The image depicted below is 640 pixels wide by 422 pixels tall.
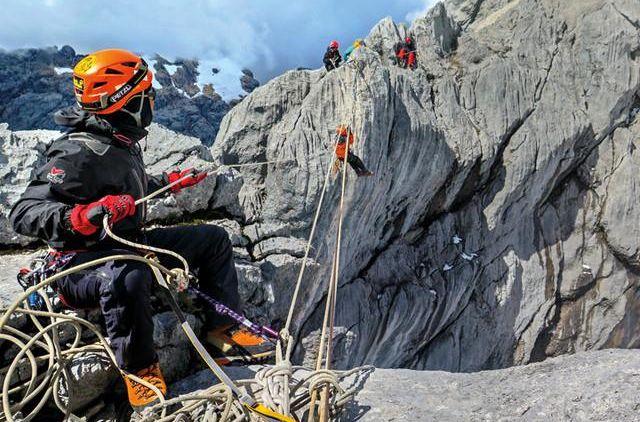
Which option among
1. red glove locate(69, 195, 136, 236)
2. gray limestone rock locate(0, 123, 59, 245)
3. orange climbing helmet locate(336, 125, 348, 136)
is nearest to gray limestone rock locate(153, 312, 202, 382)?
red glove locate(69, 195, 136, 236)

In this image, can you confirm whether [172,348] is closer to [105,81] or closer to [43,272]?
[43,272]

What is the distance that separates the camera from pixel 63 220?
407cm

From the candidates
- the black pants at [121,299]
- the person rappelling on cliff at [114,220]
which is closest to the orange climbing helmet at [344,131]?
the person rappelling on cliff at [114,220]

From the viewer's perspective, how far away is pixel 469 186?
16.0 meters

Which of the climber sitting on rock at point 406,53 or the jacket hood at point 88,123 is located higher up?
the climber sitting on rock at point 406,53

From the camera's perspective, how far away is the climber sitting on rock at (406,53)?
58.4ft

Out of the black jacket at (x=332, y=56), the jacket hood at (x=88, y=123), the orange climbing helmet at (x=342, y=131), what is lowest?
the jacket hood at (x=88, y=123)

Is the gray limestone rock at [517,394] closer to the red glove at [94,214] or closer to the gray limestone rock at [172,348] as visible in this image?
the gray limestone rock at [172,348]

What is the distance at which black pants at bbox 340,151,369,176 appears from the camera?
9883mm

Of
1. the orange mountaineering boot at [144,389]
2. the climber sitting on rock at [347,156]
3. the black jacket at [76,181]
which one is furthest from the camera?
the climber sitting on rock at [347,156]

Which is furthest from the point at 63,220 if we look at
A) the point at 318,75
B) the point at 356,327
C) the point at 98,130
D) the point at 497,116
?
the point at 497,116

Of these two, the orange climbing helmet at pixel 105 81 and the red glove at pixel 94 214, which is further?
the orange climbing helmet at pixel 105 81

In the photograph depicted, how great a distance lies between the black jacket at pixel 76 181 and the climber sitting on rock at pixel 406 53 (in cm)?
1459

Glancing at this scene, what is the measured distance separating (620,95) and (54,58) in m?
130
